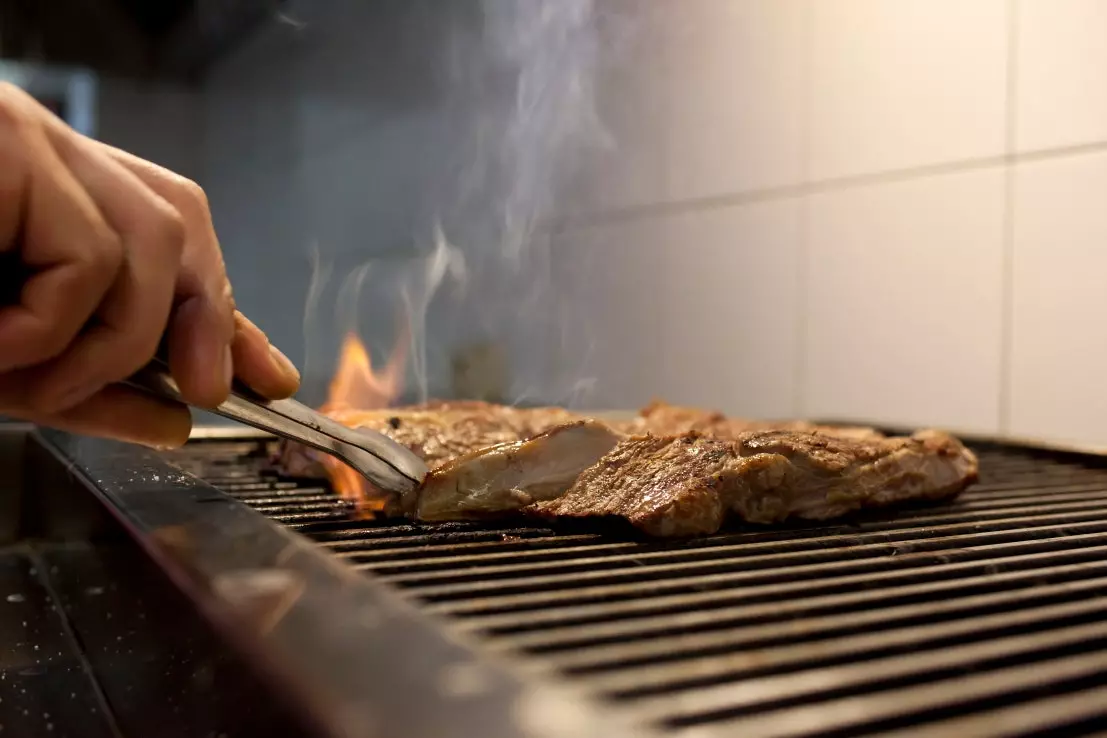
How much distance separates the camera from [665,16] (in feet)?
11.7

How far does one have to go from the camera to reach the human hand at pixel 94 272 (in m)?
0.86

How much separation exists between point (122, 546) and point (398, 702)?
2.73 ft

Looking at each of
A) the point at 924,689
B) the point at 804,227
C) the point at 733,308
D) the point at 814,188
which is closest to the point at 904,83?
the point at 814,188

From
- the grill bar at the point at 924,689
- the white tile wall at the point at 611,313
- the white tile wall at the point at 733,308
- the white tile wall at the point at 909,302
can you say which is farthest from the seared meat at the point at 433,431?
the white tile wall at the point at 611,313

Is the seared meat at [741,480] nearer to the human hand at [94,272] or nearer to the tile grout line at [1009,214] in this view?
the human hand at [94,272]

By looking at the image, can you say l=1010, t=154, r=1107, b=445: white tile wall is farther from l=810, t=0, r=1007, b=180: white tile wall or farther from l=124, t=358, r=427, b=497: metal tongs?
l=124, t=358, r=427, b=497: metal tongs

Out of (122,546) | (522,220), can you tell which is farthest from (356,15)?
(122,546)

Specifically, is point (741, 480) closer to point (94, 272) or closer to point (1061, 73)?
point (94, 272)

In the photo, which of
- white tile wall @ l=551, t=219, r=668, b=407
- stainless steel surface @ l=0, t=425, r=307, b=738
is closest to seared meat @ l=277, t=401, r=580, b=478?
stainless steel surface @ l=0, t=425, r=307, b=738

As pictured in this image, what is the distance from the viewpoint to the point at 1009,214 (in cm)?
246

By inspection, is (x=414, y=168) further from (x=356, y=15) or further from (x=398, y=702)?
(x=398, y=702)

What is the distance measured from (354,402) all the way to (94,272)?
1.46m

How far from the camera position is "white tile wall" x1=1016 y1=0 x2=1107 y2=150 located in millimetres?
2254

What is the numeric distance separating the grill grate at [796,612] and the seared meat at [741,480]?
0.12 feet
